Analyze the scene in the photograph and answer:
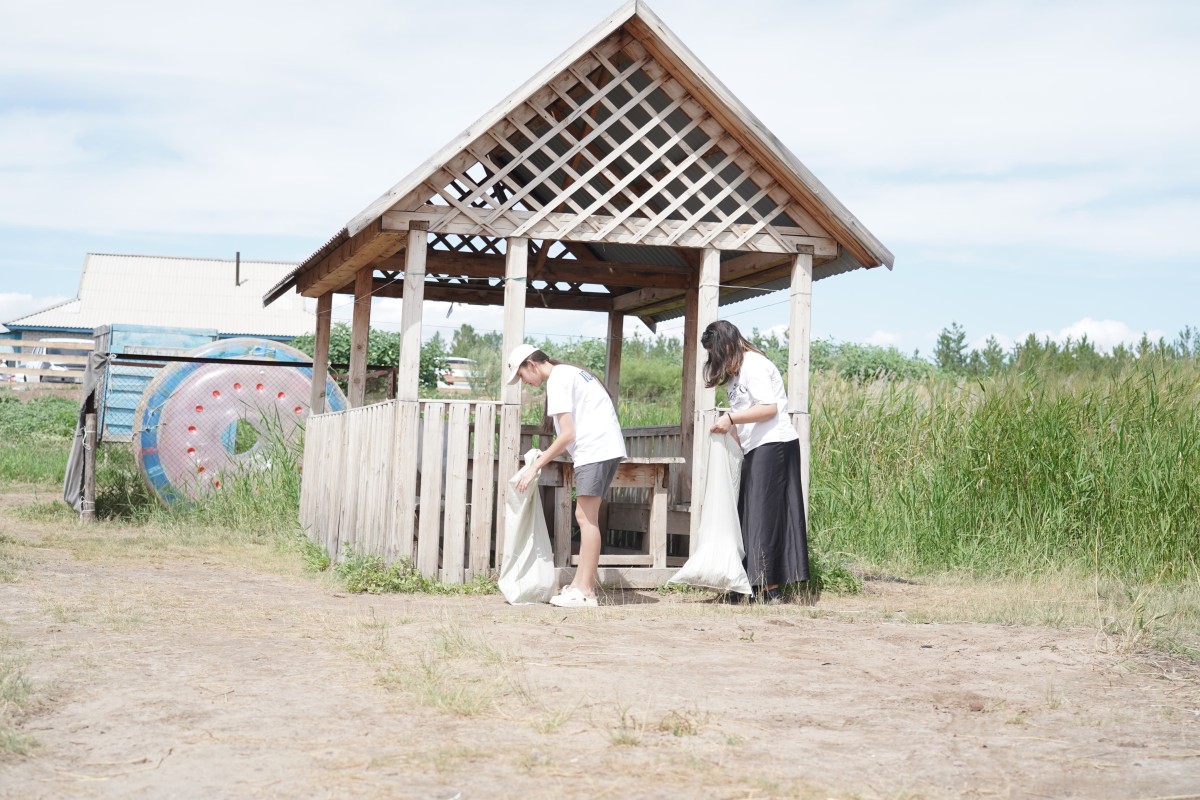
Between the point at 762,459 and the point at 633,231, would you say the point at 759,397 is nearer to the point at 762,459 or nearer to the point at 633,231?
the point at 762,459

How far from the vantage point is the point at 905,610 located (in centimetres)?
891

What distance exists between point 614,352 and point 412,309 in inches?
171

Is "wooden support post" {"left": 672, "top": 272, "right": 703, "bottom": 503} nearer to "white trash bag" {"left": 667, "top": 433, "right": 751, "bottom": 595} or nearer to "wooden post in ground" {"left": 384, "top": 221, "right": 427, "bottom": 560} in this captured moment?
"white trash bag" {"left": 667, "top": 433, "right": 751, "bottom": 595}

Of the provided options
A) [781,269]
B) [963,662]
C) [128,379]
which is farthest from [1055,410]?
[128,379]

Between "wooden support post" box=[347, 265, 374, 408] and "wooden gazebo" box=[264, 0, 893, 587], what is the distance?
3.06 feet

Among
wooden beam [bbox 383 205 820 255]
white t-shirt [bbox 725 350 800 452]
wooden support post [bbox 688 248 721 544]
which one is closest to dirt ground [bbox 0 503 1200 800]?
white t-shirt [bbox 725 350 800 452]

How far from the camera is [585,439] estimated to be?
28.2ft

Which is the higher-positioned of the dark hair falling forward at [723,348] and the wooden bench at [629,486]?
the dark hair falling forward at [723,348]

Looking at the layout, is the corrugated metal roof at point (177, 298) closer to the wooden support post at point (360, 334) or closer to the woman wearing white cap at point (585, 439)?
the wooden support post at point (360, 334)

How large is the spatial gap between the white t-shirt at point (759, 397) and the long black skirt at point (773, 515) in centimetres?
6

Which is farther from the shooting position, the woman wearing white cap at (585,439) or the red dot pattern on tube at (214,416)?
the red dot pattern on tube at (214,416)

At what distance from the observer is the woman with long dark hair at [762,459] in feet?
28.7

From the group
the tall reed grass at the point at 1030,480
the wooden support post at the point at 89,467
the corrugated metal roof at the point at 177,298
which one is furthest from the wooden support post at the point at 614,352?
the corrugated metal roof at the point at 177,298

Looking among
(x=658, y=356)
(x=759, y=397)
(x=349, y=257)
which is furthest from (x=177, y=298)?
(x=759, y=397)
